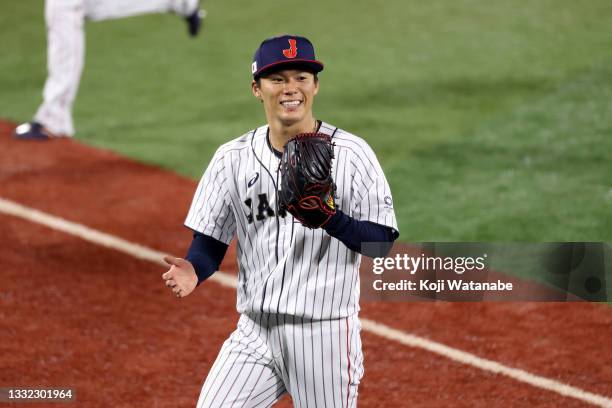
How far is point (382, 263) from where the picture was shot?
18.0 feet

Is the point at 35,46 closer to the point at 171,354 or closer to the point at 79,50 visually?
the point at 79,50

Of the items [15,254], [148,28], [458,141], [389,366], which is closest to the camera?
[389,366]

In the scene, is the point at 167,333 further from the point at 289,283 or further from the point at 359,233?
the point at 359,233

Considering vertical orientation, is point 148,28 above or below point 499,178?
above

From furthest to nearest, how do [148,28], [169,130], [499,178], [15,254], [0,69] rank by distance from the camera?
1. [148,28]
2. [0,69]
3. [169,130]
4. [499,178]
5. [15,254]

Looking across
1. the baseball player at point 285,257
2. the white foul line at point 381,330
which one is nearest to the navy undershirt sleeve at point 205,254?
the baseball player at point 285,257

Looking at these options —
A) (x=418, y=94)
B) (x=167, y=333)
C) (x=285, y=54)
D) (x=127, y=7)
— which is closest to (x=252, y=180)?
(x=285, y=54)

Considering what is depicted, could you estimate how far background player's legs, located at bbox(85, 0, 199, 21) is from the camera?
8.46 meters

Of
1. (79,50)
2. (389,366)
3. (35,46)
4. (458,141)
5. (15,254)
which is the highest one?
(35,46)

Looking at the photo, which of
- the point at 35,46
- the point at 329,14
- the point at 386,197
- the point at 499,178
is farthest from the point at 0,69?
the point at 386,197

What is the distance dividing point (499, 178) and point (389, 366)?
8.81 feet

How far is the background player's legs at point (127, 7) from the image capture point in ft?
27.8

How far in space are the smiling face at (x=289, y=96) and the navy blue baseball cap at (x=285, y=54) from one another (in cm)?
3

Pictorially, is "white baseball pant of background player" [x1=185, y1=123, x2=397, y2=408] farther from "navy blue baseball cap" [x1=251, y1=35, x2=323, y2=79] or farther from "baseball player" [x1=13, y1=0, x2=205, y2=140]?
"baseball player" [x1=13, y1=0, x2=205, y2=140]
